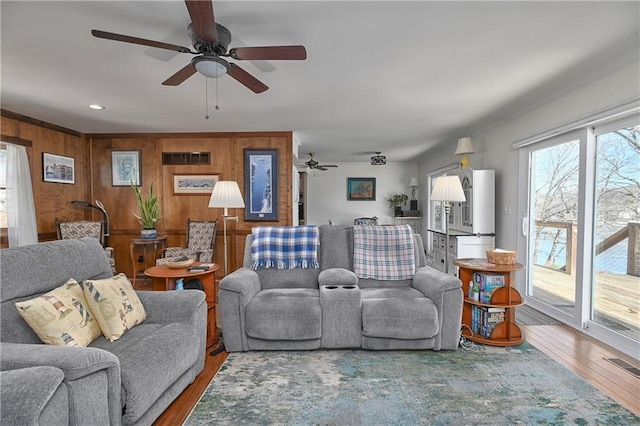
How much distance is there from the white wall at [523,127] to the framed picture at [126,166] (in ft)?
17.7

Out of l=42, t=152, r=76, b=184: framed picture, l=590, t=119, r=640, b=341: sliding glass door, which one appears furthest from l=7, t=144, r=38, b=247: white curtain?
l=590, t=119, r=640, b=341: sliding glass door

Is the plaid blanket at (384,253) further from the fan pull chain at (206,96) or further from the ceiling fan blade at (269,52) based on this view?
the fan pull chain at (206,96)

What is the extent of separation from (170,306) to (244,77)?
165 cm

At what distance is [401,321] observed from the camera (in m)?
2.33

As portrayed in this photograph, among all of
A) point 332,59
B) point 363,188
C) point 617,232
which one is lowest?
point 617,232

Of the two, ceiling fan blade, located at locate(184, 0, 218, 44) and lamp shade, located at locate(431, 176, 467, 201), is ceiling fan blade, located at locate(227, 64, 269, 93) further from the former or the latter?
lamp shade, located at locate(431, 176, 467, 201)

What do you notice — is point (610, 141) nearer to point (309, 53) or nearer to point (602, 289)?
point (602, 289)

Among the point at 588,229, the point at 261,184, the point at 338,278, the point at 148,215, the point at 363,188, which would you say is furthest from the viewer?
the point at 363,188

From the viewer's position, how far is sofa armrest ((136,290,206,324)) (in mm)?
1969

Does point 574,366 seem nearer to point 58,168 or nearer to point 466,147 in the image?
point 466,147

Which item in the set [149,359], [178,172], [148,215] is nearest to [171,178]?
[178,172]

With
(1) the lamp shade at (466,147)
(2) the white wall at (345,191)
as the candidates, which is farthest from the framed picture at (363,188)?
(1) the lamp shade at (466,147)

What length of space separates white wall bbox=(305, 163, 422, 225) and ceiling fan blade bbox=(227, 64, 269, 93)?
5.84 m

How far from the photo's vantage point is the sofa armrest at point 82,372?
3.84 feet
